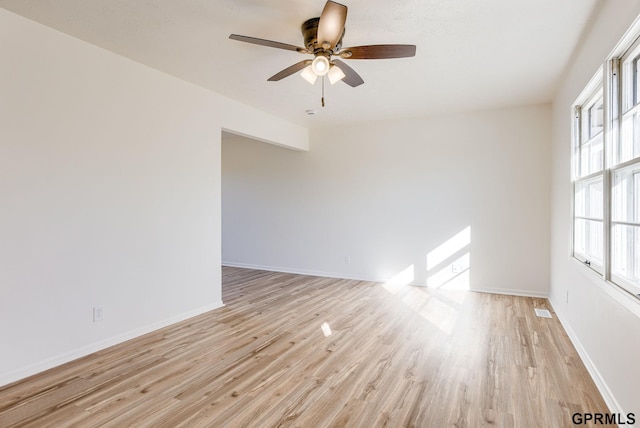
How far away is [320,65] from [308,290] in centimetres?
343

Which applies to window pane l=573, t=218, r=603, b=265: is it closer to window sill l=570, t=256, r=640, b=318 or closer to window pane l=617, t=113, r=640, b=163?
window sill l=570, t=256, r=640, b=318

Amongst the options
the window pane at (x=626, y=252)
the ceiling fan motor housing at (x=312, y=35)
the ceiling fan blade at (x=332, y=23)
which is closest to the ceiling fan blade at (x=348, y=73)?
the ceiling fan motor housing at (x=312, y=35)

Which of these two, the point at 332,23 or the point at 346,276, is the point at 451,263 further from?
the point at 332,23

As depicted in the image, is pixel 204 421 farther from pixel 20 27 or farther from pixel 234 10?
pixel 20 27

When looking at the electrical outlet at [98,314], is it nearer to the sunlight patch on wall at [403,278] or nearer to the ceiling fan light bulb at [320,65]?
the ceiling fan light bulb at [320,65]

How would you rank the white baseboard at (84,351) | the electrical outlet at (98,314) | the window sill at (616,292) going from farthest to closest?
the electrical outlet at (98,314) → the white baseboard at (84,351) → the window sill at (616,292)

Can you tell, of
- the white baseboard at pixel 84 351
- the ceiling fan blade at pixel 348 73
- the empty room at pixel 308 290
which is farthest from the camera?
the ceiling fan blade at pixel 348 73

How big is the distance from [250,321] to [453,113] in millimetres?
4008

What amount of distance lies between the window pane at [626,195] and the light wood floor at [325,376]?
118cm

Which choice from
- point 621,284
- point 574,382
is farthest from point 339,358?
point 621,284

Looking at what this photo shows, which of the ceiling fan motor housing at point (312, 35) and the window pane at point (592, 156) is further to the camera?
the window pane at point (592, 156)

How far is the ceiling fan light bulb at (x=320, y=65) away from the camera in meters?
2.52

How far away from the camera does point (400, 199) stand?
553 cm

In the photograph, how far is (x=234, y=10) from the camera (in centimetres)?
244
